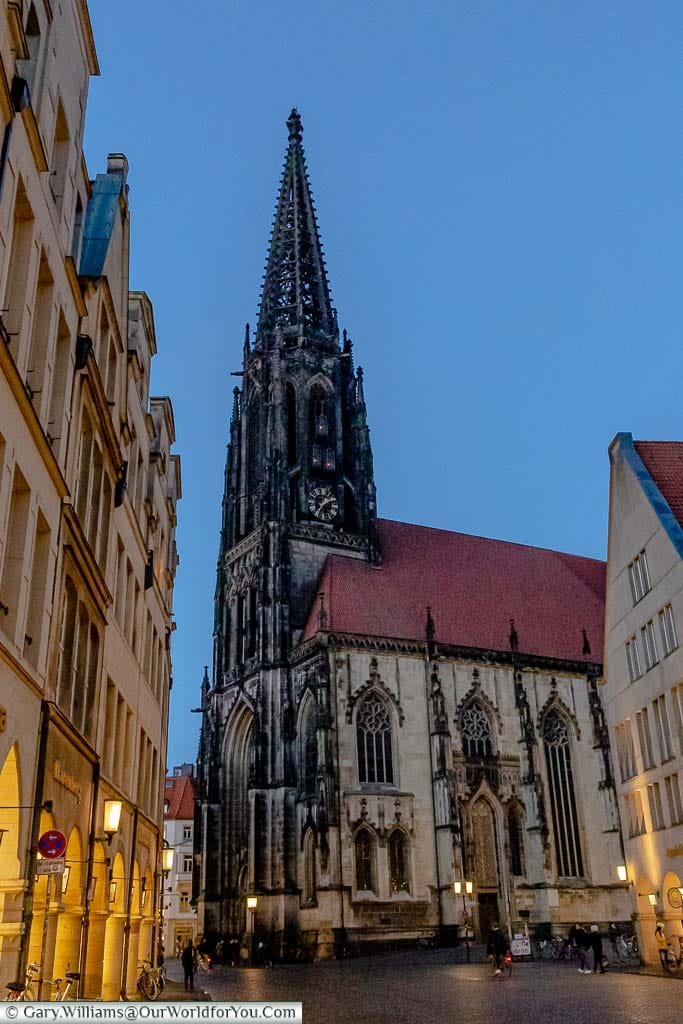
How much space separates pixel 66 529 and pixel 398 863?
36.3 metres

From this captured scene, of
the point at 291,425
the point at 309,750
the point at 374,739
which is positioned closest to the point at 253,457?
the point at 291,425

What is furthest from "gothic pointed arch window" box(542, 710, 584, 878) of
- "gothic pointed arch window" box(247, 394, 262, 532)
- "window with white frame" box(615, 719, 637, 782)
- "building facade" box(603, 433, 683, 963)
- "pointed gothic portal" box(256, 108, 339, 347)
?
"pointed gothic portal" box(256, 108, 339, 347)

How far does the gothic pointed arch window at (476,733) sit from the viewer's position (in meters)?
49.4

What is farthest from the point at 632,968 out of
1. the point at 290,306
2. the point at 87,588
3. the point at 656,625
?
the point at 290,306

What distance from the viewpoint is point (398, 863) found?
4544 centimetres

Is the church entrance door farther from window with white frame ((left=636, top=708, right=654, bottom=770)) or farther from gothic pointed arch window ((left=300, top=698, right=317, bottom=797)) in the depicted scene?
window with white frame ((left=636, top=708, right=654, bottom=770))

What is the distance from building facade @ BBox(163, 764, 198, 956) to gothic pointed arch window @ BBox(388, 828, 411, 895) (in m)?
23.0

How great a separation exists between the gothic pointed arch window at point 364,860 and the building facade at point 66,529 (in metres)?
22.6

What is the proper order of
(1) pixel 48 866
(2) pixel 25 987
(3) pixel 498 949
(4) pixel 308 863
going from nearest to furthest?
(2) pixel 25 987, (1) pixel 48 866, (3) pixel 498 949, (4) pixel 308 863

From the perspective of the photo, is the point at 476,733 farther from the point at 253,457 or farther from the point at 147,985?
the point at 147,985

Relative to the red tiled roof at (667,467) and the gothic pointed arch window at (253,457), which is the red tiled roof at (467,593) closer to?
the gothic pointed arch window at (253,457)

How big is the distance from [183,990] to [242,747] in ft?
89.9

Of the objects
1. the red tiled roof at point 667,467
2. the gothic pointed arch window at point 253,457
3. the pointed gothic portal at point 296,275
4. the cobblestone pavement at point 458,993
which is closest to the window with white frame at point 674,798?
the cobblestone pavement at point 458,993

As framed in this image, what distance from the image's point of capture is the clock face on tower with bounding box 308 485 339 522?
180 ft
